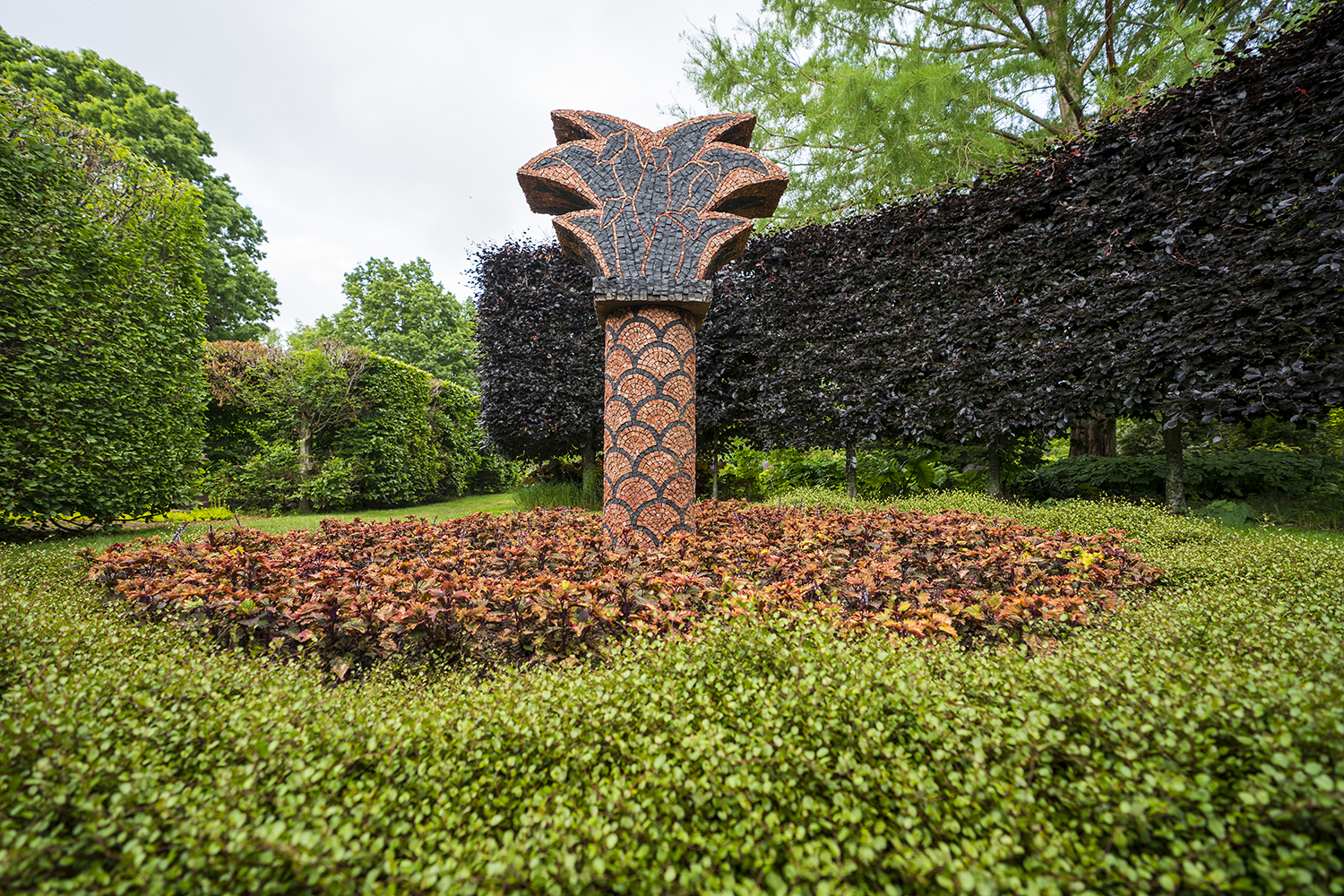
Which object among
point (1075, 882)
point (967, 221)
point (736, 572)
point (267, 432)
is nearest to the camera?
point (1075, 882)

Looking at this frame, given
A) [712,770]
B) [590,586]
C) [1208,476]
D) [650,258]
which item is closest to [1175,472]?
[1208,476]

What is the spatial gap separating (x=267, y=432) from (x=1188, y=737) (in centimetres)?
1268

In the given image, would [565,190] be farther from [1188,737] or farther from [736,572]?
[1188,737]

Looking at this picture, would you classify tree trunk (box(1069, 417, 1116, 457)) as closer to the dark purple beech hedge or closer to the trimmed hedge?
the dark purple beech hedge

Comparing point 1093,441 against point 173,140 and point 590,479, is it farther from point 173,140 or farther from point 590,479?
point 173,140

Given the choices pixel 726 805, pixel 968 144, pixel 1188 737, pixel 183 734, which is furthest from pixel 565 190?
pixel 968 144

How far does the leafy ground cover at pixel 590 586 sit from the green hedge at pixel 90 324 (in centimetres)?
239

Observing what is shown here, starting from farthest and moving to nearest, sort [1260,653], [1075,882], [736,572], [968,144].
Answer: [968,144] → [736,572] → [1260,653] → [1075,882]

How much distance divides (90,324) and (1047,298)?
9.89m

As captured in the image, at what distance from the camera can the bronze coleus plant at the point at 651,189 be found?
164 inches

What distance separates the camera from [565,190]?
170 inches

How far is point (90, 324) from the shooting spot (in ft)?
17.2

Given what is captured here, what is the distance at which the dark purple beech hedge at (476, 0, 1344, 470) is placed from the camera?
178 inches

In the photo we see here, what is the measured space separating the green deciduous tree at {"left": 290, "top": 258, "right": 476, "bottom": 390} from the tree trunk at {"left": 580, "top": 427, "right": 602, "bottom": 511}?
1783 cm
